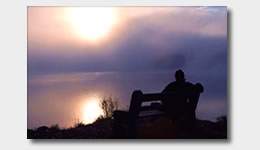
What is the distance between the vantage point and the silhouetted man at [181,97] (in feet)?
23.8

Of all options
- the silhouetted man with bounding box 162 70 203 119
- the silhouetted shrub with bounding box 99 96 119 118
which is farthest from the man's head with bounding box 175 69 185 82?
the silhouetted shrub with bounding box 99 96 119 118

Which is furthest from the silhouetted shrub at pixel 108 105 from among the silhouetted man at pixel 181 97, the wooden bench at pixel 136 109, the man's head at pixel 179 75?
the man's head at pixel 179 75

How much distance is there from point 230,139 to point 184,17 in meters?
1.48

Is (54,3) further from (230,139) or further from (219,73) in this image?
(230,139)

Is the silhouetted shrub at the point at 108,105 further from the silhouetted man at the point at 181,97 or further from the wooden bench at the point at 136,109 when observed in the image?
the silhouetted man at the point at 181,97

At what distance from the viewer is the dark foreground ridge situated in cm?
719

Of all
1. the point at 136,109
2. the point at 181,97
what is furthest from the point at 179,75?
the point at 136,109

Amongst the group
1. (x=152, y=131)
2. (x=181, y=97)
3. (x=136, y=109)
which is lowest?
(x=152, y=131)

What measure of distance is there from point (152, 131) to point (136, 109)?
0.31 m

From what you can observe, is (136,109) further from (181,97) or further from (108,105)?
(181,97)

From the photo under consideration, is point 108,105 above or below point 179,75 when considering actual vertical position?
below

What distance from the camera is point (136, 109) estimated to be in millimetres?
7188
